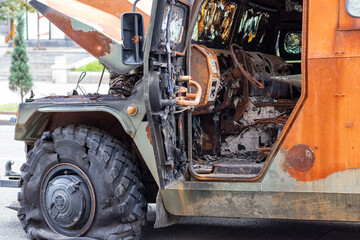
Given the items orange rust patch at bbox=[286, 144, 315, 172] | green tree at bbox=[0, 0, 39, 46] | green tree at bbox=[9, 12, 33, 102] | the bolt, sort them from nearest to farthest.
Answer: the bolt → orange rust patch at bbox=[286, 144, 315, 172] → green tree at bbox=[9, 12, 33, 102] → green tree at bbox=[0, 0, 39, 46]

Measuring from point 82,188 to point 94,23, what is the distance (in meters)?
1.48

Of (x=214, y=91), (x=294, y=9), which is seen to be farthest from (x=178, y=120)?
(x=294, y=9)

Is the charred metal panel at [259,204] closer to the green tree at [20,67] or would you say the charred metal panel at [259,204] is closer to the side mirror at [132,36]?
the side mirror at [132,36]

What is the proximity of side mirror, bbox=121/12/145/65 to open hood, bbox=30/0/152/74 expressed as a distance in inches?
22.5

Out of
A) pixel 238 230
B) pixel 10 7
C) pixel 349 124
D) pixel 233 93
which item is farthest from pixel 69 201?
pixel 10 7

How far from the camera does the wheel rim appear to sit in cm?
530

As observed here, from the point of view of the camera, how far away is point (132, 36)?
187 inches

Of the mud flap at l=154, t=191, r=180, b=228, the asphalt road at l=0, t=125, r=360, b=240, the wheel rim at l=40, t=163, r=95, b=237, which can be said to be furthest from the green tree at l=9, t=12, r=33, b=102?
the mud flap at l=154, t=191, r=180, b=228

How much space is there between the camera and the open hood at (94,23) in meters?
5.51

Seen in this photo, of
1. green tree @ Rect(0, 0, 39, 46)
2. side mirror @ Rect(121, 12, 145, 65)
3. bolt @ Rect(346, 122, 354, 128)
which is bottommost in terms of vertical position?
bolt @ Rect(346, 122, 354, 128)

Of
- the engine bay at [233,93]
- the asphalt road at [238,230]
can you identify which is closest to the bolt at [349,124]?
the engine bay at [233,93]

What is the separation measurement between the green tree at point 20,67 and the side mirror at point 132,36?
64.0ft

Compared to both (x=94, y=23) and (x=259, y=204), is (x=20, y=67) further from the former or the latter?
(x=259, y=204)

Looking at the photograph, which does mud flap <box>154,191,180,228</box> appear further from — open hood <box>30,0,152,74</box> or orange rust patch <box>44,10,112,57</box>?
orange rust patch <box>44,10,112,57</box>
